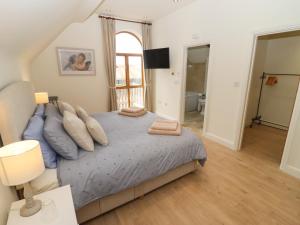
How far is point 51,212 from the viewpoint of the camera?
1.07 m

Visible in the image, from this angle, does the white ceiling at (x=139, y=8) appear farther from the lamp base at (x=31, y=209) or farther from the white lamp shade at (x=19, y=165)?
the lamp base at (x=31, y=209)

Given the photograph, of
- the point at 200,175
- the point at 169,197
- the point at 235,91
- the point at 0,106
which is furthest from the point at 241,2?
the point at 0,106

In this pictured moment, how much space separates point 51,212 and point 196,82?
A: 19.7 ft

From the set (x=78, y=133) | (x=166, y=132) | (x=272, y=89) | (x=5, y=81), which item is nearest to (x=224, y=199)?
(x=166, y=132)

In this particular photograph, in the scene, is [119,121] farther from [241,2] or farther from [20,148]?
[241,2]

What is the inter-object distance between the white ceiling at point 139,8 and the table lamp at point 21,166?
3429mm

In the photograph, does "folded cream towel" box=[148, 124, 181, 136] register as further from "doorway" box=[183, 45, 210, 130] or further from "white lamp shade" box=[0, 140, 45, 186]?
"doorway" box=[183, 45, 210, 130]

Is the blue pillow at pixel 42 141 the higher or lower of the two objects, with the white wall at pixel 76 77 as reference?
lower

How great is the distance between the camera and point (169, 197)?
196 centimetres

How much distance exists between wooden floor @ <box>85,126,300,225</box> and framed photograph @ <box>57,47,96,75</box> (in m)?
3.48

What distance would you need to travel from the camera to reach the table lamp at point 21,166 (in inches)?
34.2

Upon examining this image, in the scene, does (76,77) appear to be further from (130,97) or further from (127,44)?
(127,44)

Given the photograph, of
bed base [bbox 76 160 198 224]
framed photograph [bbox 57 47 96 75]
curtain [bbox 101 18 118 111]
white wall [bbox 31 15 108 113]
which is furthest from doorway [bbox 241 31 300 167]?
framed photograph [bbox 57 47 96 75]

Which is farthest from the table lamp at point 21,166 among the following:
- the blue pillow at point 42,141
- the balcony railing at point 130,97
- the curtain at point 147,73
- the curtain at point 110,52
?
the curtain at point 147,73
